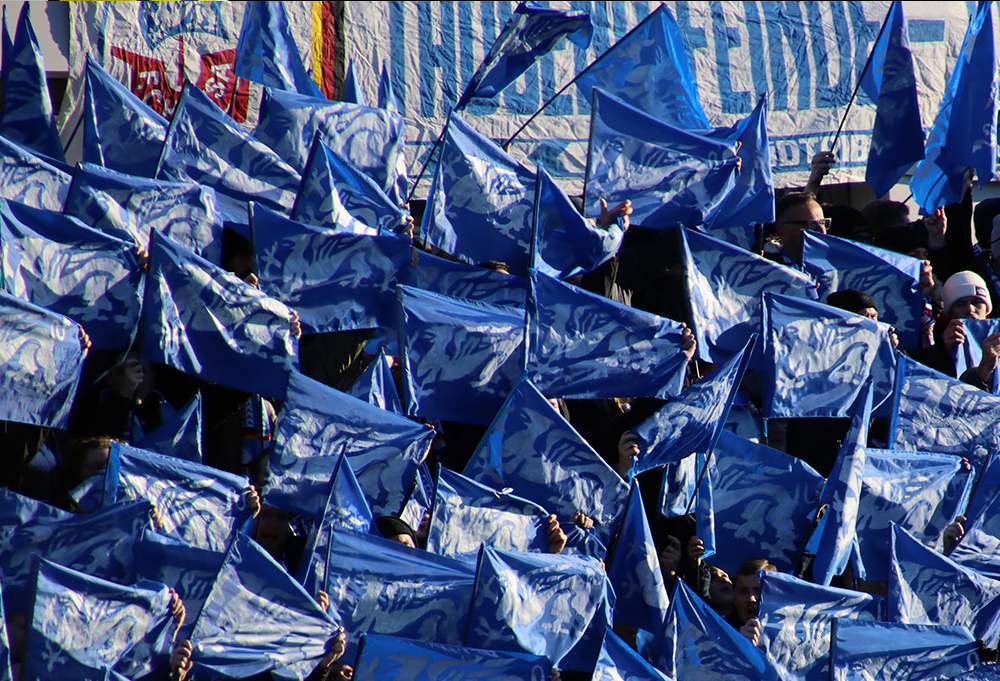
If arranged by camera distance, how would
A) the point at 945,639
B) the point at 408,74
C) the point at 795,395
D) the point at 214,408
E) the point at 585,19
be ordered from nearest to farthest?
the point at 945,639
the point at 214,408
the point at 795,395
the point at 585,19
the point at 408,74

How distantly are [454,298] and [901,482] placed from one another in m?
1.92

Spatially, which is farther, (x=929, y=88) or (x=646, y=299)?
(x=929, y=88)

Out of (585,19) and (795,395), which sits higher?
(585,19)

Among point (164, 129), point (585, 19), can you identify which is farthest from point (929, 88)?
point (164, 129)

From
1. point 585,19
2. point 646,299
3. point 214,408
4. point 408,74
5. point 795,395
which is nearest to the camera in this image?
point 214,408

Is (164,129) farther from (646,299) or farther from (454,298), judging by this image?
(646,299)

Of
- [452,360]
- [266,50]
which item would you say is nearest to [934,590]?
[452,360]

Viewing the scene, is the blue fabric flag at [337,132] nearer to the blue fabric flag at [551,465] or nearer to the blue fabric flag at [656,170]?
the blue fabric flag at [656,170]

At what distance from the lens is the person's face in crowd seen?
523 cm

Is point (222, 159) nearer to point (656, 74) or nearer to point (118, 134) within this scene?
point (118, 134)

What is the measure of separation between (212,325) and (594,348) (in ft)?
4.83

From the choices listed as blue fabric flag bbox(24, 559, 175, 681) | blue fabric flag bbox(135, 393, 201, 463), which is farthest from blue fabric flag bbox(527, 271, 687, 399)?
blue fabric flag bbox(24, 559, 175, 681)

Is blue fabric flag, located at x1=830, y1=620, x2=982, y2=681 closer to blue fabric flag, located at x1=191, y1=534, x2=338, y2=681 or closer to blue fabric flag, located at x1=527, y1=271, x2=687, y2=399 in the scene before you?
blue fabric flag, located at x1=527, y1=271, x2=687, y2=399

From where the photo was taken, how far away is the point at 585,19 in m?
6.71
